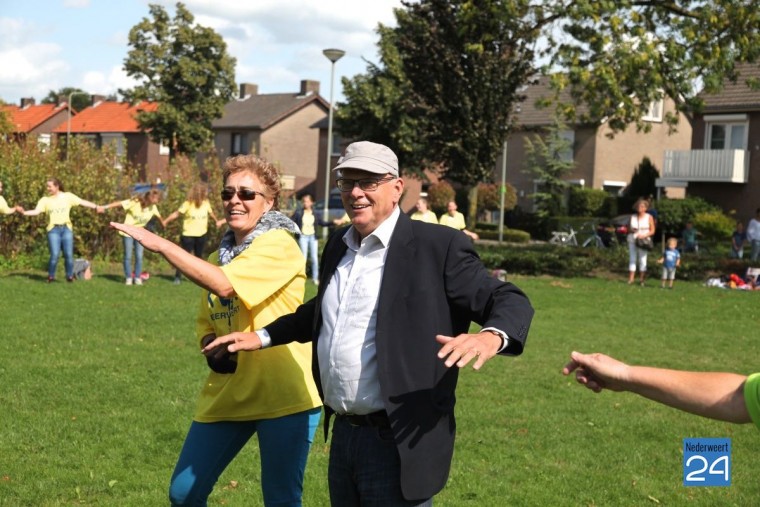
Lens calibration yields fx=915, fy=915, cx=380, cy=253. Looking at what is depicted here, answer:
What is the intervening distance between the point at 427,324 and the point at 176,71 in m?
57.3

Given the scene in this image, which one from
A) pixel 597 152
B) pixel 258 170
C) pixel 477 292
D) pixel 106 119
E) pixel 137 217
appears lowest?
pixel 137 217

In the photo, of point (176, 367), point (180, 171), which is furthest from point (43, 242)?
point (176, 367)

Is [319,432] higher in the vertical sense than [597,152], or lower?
lower

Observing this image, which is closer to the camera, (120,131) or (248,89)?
(120,131)

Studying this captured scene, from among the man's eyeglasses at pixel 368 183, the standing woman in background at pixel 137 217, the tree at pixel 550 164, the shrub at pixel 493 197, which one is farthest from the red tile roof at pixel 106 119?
the man's eyeglasses at pixel 368 183

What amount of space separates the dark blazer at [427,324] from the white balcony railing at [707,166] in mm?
41420

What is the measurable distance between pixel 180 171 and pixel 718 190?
29039 millimetres

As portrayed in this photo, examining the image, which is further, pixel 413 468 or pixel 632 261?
pixel 632 261

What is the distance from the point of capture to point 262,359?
4238 millimetres

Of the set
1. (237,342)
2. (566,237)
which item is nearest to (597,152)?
(566,237)

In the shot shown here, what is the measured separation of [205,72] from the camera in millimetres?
59094

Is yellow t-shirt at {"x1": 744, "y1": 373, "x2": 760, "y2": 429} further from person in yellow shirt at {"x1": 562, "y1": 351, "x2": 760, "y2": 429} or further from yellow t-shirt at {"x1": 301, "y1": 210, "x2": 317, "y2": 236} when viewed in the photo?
yellow t-shirt at {"x1": 301, "y1": 210, "x2": 317, "y2": 236}

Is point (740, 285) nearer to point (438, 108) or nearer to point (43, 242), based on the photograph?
point (438, 108)

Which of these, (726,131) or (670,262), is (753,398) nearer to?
(670,262)
